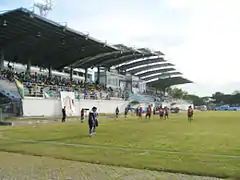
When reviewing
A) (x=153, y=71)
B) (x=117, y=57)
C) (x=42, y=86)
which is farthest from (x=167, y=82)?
(x=42, y=86)

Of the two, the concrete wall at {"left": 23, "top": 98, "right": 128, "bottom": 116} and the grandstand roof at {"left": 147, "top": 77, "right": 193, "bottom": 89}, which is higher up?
the grandstand roof at {"left": 147, "top": 77, "right": 193, "bottom": 89}

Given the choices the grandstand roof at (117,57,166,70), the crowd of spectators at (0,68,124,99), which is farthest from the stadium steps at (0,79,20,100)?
the grandstand roof at (117,57,166,70)

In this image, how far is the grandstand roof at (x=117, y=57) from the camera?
185ft

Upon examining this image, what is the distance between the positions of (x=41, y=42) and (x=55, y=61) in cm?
1287

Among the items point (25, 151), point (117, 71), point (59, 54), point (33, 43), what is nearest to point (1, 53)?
point (33, 43)

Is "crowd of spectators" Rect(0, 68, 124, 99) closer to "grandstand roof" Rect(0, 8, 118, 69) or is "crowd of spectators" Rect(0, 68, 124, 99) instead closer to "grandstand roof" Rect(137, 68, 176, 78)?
"grandstand roof" Rect(0, 8, 118, 69)

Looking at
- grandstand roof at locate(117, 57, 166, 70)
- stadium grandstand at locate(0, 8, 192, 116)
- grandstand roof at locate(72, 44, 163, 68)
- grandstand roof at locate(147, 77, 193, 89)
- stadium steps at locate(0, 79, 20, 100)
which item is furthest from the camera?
grandstand roof at locate(147, 77, 193, 89)

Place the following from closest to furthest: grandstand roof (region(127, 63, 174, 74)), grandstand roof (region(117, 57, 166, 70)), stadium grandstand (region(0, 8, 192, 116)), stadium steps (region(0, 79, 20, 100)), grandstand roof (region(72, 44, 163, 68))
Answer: stadium steps (region(0, 79, 20, 100)), stadium grandstand (region(0, 8, 192, 116)), grandstand roof (region(72, 44, 163, 68)), grandstand roof (region(117, 57, 166, 70)), grandstand roof (region(127, 63, 174, 74))

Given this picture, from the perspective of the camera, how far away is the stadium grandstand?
36053 millimetres

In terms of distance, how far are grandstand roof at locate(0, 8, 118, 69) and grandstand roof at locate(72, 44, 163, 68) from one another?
2.68 meters

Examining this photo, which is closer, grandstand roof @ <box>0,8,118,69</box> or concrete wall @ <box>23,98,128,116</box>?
concrete wall @ <box>23,98,128,116</box>

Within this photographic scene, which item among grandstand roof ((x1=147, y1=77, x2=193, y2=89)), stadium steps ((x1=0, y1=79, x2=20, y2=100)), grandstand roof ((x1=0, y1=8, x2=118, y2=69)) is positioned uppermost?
grandstand roof ((x1=0, y1=8, x2=118, y2=69))

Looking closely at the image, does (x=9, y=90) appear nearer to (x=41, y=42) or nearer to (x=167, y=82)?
(x=41, y=42)

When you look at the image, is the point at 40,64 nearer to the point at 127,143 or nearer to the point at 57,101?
the point at 57,101
